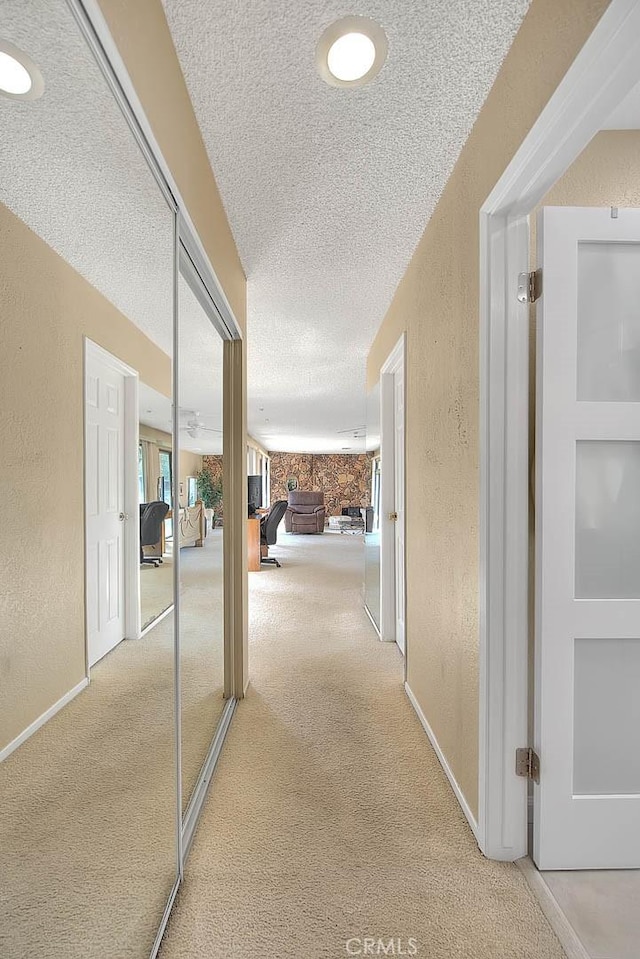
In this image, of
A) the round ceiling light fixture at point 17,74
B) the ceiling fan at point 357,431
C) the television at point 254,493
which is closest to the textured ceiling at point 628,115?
the round ceiling light fixture at point 17,74

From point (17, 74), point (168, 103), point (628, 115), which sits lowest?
point (17, 74)

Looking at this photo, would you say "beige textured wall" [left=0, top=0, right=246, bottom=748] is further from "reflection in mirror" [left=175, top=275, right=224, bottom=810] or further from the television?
the television

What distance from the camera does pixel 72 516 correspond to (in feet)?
2.54

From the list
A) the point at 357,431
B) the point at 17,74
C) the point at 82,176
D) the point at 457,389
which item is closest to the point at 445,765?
the point at 457,389

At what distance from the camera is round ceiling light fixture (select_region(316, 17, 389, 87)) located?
4.11 feet

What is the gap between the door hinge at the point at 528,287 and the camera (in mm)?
1474

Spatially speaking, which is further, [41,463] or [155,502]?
[155,502]

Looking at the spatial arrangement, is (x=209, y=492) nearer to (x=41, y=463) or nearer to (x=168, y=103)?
(x=168, y=103)

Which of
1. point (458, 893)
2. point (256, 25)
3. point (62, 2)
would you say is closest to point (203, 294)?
point (256, 25)

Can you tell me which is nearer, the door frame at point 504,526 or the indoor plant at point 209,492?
the door frame at point 504,526

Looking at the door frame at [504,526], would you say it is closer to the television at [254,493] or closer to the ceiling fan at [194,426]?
the ceiling fan at [194,426]

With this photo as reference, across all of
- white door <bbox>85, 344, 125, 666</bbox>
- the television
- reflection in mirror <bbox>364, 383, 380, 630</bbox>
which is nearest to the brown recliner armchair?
the television

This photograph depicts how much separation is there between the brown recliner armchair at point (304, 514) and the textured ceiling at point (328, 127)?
949 cm

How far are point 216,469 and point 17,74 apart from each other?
1.91 m
